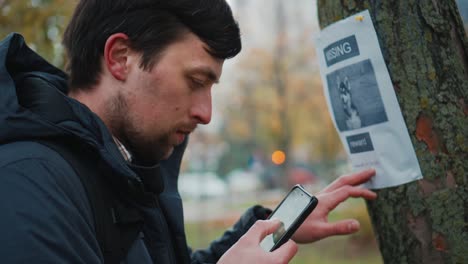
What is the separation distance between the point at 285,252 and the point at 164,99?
2.14 feet

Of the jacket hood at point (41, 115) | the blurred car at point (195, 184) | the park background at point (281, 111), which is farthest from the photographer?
the blurred car at point (195, 184)

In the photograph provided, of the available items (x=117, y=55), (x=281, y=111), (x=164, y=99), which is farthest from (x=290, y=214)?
(x=281, y=111)

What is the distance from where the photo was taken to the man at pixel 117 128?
133 centimetres

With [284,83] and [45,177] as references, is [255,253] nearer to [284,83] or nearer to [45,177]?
[45,177]

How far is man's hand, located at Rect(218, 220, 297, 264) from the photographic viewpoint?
5.10 ft

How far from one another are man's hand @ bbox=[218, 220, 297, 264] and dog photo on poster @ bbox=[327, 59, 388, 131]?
0.65 metres

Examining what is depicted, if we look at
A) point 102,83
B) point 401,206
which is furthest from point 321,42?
point 102,83

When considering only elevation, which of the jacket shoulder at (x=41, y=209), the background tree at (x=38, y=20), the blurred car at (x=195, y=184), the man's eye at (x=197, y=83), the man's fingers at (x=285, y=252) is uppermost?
the background tree at (x=38, y=20)

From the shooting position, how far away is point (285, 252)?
159cm

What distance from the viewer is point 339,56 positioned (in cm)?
207

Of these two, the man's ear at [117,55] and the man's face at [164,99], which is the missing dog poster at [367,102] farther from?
the man's ear at [117,55]

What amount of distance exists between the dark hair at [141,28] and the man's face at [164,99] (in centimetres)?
4

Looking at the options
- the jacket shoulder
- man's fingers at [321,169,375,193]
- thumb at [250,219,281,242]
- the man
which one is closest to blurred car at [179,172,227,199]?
man's fingers at [321,169,375,193]

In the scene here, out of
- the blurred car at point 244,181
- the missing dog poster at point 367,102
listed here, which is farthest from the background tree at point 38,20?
the blurred car at point 244,181
